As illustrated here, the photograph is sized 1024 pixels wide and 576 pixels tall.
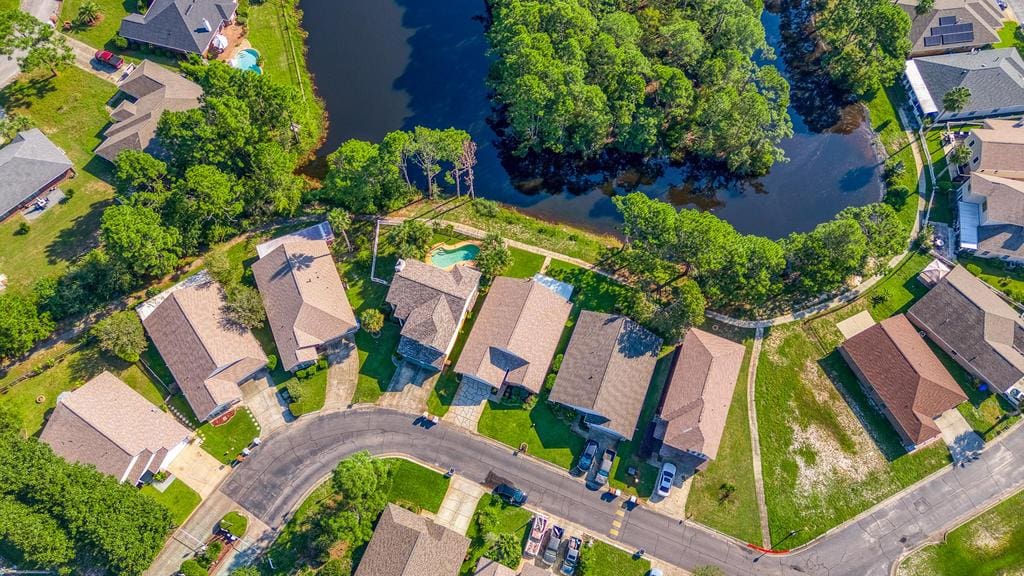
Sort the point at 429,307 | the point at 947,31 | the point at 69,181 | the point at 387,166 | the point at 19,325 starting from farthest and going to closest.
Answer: the point at 947,31 → the point at 69,181 → the point at 387,166 → the point at 429,307 → the point at 19,325

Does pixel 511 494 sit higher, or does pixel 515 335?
pixel 515 335

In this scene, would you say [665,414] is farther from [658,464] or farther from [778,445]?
[778,445]

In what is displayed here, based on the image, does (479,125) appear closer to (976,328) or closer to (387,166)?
(387,166)

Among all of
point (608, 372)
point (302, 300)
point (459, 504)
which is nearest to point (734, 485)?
point (608, 372)

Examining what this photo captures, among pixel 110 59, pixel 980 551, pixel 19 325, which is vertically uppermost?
pixel 110 59

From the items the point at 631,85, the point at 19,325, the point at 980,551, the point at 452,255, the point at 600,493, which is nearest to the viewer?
the point at 980,551

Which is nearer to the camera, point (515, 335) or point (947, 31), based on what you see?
point (515, 335)

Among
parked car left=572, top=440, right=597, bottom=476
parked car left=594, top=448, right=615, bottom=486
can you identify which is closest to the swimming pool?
parked car left=572, top=440, right=597, bottom=476
